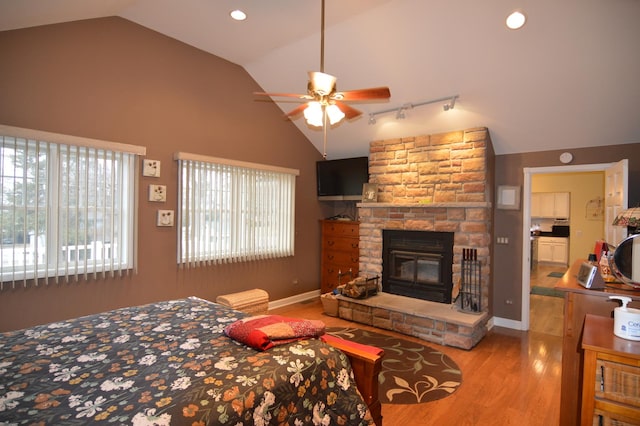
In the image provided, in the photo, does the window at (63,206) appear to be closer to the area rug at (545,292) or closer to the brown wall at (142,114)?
the brown wall at (142,114)

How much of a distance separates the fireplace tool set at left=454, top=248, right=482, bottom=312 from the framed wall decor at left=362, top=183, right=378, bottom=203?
1446 millimetres

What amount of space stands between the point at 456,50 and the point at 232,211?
10.6 feet

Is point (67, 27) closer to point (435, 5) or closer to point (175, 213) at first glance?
point (175, 213)

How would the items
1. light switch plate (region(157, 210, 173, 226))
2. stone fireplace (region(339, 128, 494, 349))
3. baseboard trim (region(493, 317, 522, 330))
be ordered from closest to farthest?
light switch plate (region(157, 210, 173, 226)) < stone fireplace (region(339, 128, 494, 349)) < baseboard trim (region(493, 317, 522, 330))

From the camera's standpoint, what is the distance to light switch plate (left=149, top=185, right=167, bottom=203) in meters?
3.73

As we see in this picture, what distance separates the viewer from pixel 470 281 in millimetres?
4164

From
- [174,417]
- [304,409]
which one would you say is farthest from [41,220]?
[304,409]

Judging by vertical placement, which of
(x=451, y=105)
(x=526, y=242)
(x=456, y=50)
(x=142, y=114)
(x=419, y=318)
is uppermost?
(x=456, y=50)

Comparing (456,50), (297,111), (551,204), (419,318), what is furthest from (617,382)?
(551,204)

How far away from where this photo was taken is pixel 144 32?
3639mm

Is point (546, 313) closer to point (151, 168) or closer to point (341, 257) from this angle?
point (341, 257)

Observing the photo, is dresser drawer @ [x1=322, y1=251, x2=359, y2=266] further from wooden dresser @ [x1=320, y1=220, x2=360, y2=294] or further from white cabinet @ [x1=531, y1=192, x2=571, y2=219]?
white cabinet @ [x1=531, y1=192, x2=571, y2=219]

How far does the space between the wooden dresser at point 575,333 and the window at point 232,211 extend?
363cm

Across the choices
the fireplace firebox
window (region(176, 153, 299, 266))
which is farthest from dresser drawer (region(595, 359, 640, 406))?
window (region(176, 153, 299, 266))
